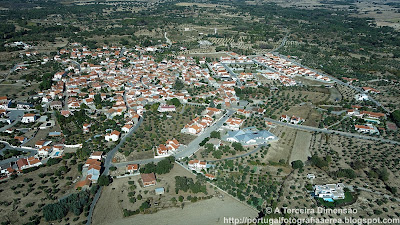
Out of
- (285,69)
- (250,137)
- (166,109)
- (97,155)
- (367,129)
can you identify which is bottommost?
(367,129)

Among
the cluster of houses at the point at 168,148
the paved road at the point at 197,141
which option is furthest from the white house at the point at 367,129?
the cluster of houses at the point at 168,148

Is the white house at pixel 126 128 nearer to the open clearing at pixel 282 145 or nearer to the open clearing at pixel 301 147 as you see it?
the open clearing at pixel 282 145

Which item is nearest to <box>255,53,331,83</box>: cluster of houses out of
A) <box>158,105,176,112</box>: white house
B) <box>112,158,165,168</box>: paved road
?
<box>158,105,176,112</box>: white house

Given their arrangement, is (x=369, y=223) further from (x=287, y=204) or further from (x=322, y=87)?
(x=322, y=87)

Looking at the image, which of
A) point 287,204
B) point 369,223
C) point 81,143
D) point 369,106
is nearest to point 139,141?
point 81,143

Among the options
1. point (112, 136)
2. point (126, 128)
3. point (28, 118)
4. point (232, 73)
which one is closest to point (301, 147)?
point (126, 128)

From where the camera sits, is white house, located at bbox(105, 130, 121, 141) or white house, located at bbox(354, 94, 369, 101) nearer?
white house, located at bbox(105, 130, 121, 141)

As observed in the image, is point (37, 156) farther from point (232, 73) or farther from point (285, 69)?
point (285, 69)

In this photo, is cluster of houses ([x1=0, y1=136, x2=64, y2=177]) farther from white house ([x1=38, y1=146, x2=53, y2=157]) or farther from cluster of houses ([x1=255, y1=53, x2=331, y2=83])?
cluster of houses ([x1=255, y1=53, x2=331, y2=83])
